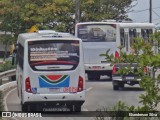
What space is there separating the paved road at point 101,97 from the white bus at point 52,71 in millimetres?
796

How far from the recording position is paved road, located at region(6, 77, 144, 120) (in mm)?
21638

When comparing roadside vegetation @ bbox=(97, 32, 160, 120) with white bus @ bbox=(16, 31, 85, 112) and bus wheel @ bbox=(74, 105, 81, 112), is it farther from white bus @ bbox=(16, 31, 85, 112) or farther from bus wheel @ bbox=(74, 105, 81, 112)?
bus wheel @ bbox=(74, 105, 81, 112)

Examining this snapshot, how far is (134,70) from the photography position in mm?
9531

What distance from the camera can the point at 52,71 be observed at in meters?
18.7

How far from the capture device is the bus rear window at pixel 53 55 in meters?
18.7

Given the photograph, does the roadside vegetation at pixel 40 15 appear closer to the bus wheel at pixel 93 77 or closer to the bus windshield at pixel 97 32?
the bus wheel at pixel 93 77

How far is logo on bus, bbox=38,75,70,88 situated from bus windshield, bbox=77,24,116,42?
15647 mm

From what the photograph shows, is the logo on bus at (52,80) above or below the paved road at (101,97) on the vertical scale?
above

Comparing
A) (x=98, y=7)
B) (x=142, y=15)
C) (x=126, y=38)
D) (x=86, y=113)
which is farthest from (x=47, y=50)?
(x=142, y=15)

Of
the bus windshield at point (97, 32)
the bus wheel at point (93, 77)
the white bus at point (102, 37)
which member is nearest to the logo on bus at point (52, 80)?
the white bus at point (102, 37)

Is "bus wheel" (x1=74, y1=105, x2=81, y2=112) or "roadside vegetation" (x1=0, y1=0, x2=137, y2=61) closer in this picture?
"bus wheel" (x1=74, y1=105, x2=81, y2=112)

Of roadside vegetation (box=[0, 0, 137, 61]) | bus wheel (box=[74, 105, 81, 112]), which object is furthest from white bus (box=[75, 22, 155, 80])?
bus wheel (box=[74, 105, 81, 112])

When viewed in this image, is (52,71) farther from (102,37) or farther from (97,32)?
(97,32)

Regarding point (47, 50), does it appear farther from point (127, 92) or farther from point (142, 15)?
point (142, 15)
